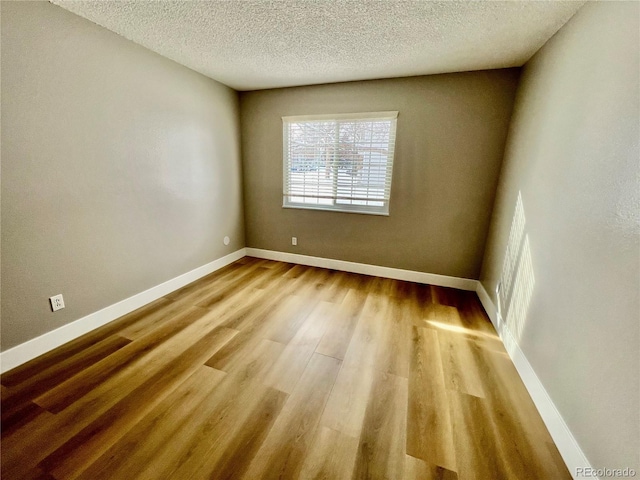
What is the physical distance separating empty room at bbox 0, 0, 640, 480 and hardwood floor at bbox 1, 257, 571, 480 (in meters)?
0.01

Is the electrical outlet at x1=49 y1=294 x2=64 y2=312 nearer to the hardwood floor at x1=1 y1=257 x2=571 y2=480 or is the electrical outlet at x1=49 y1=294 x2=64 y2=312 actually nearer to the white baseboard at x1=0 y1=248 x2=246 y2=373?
the white baseboard at x1=0 y1=248 x2=246 y2=373

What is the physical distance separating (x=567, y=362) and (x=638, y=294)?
57cm

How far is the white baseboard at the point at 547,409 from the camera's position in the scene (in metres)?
1.19

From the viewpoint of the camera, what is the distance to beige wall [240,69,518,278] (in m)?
2.73

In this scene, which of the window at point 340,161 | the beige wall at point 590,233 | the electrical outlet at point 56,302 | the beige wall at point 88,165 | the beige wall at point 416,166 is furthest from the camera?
the window at point 340,161

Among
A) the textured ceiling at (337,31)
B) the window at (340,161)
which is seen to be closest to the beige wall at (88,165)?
the textured ceiling at (337,31)

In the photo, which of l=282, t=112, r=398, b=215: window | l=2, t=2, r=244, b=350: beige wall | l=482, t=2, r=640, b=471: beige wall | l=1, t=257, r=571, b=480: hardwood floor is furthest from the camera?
l=282, t=112, r=398, b=215: window

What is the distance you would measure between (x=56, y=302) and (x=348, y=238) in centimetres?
291

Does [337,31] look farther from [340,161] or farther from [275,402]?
[275,402]

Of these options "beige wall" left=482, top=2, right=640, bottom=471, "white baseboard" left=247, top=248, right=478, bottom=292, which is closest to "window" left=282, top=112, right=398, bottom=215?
"white baseboard" left=247, top=248, right=478, bottom=292

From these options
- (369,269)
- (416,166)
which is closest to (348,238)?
(369,269)

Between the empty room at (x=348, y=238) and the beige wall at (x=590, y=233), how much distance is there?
1 cm

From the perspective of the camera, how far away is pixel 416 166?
3.02m

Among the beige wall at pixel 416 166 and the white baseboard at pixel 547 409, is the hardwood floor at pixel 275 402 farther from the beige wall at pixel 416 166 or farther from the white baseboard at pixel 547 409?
the beige wall at pixel 416 166
